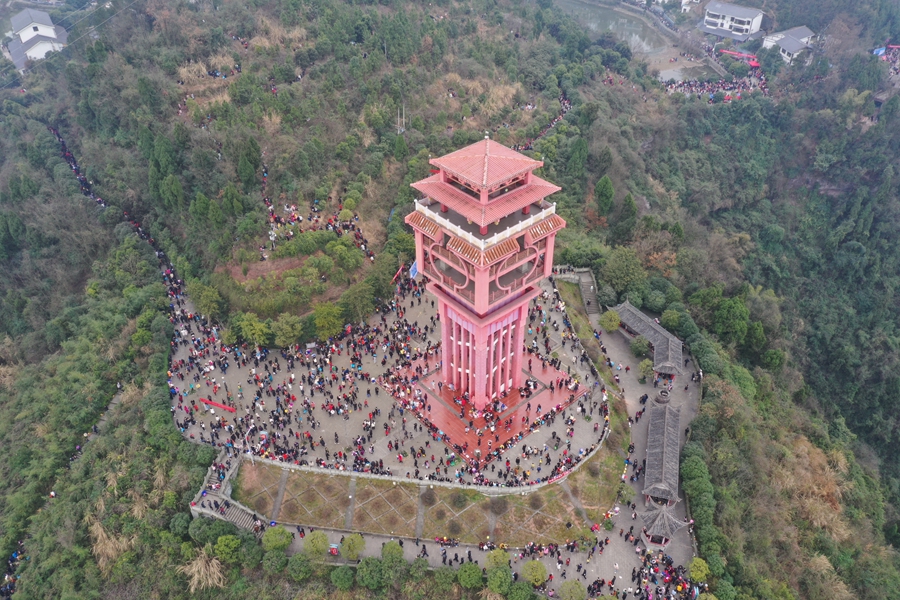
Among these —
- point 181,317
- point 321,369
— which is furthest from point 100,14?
point 321,369

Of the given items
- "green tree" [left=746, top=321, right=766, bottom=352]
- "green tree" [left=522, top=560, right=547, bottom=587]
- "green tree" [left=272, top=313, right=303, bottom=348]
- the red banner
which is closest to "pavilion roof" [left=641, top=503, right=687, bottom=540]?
"green tree" [left=522, top=560, right=547, bottom=587]

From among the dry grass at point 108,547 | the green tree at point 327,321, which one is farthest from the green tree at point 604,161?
the dry grass at point 108,547

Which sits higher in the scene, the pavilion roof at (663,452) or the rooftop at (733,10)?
the rooftop at (733,10)

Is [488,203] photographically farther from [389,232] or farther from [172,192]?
[172,192]

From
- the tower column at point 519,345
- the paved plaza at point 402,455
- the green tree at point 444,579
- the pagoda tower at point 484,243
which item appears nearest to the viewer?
the green tree at point 444,579

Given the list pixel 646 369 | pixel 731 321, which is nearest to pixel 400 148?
pixel 646 369

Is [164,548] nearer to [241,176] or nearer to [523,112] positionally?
[241,176]

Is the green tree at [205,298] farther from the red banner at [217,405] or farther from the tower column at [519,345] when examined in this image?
the tower column at [519,345]
